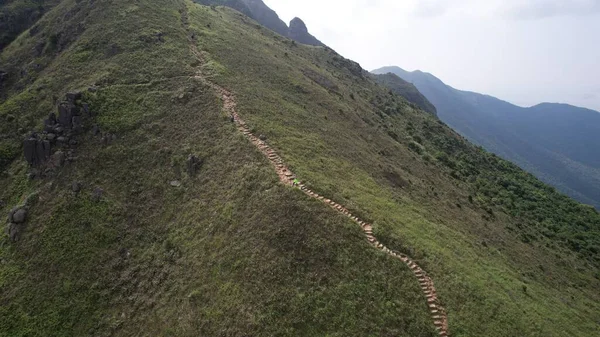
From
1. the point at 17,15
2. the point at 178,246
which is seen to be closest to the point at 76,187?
the point at 178,246

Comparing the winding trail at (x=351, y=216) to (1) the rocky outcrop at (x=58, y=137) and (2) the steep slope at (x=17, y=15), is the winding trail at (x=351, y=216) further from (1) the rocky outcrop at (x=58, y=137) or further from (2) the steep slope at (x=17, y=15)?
(2) the steep slope at (x=17, y=15)

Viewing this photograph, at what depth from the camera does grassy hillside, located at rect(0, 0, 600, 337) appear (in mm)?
26000

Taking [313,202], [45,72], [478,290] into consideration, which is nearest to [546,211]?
[478,290]

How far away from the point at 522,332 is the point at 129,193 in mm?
39100

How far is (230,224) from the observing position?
31000mm

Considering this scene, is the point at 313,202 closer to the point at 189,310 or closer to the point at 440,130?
the point at 189,310

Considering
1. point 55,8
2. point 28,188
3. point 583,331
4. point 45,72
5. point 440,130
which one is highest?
point 440,130

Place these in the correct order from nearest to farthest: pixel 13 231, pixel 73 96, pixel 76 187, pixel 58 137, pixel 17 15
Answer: pixel 13 231, pixel 76 187, pixel 58 137, pixel 73 96, pixel 17 15

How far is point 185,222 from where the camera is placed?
33906mm

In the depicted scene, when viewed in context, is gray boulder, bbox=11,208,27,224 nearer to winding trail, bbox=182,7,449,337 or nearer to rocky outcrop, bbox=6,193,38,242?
rocky outcrop, bbox=6,193,38,242

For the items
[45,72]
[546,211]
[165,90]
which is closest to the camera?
[165,90]

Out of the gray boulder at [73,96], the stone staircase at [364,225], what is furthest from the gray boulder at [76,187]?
the stone staircase at [364,225]

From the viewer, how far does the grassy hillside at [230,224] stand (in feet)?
85.3

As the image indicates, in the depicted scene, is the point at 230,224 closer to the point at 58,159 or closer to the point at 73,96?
the point at 58,159
